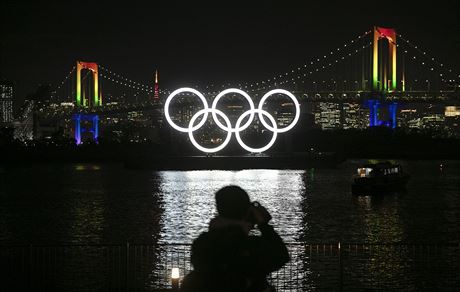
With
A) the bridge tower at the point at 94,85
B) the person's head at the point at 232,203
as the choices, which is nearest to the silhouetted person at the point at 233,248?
the person's head at the point at 232,203

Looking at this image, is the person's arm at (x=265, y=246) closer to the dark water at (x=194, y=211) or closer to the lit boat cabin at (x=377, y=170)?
the dark water at (x=194, y=211)

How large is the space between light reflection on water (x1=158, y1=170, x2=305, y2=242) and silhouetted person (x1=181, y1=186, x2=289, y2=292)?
1495 centimetres

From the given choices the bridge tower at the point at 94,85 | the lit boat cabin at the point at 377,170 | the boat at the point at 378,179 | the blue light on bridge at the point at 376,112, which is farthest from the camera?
the bridge tower at the point at 94,85

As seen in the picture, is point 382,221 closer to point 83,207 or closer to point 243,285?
point 83,207

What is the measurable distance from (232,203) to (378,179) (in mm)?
34108

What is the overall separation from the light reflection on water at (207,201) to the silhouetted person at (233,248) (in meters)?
15.0

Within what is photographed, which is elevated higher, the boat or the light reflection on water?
the boat

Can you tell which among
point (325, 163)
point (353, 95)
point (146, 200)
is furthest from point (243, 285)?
point (353, 95)

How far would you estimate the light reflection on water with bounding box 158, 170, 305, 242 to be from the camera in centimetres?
2319

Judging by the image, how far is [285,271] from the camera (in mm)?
14445

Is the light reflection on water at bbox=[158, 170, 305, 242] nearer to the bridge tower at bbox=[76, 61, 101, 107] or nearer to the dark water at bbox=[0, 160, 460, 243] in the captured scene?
the dark water at bbox=[0, 160, 460, 243]

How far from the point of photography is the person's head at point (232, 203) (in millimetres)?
5469

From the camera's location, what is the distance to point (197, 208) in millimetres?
30281

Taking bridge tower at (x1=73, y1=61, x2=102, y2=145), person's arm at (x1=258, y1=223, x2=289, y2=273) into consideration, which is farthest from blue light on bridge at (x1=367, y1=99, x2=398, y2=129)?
person's arm at (x1=258, y1=223, x2=289, y2=273)
